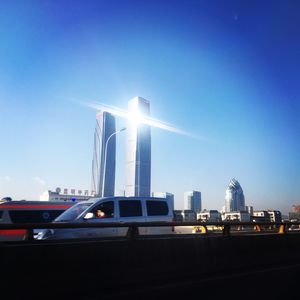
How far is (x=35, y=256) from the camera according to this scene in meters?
6.39

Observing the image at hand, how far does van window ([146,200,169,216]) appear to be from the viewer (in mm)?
13375

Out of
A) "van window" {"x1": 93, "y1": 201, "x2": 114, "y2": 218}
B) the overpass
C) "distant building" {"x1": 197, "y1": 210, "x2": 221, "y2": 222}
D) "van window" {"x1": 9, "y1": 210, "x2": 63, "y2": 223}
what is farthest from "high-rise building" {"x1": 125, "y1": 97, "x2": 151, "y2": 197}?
the overpass

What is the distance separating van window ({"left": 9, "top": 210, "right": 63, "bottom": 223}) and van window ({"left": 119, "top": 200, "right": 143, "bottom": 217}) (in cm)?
880

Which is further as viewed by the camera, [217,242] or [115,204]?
[115,204]

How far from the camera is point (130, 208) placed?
12.8m

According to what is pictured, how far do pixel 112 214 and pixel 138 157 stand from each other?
168 feet

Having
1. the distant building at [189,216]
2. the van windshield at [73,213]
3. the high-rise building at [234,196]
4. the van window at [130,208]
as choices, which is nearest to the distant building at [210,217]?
the distant building at [189,216]

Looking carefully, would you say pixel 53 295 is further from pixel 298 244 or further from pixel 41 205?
pixel 41 205

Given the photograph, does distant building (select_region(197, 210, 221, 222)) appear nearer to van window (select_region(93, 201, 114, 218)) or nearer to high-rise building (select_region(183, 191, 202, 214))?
van window (select_region(93, 201, 114, 218))

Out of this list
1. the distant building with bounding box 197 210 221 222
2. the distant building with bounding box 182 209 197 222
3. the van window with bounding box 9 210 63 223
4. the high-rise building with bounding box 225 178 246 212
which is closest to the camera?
the van window with bounding box 9 210 63 223

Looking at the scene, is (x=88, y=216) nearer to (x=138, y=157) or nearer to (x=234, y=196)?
(x=138, y=157)

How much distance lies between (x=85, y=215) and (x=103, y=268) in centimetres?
415

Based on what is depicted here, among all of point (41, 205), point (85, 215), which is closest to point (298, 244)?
point (85, 215)

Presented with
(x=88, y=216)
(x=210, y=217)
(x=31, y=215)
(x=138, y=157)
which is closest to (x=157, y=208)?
(x=88, y=216)
